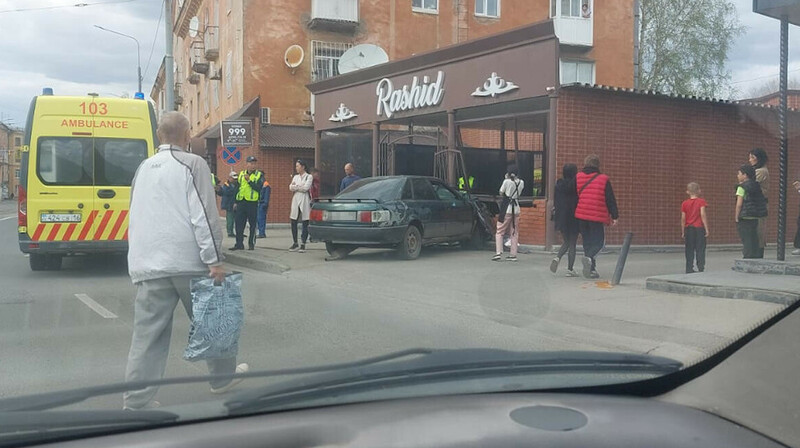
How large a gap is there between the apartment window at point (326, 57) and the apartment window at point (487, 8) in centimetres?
556

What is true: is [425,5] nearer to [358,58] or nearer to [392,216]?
[358,58]

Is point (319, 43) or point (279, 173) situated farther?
point (319, 43)

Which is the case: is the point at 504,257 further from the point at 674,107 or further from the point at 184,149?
the point at 184,149

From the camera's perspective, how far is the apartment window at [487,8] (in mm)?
27312

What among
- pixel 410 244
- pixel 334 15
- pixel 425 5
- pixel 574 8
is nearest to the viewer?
pixel 410 244

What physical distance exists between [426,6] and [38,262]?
18.5m

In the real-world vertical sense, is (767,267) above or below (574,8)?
below

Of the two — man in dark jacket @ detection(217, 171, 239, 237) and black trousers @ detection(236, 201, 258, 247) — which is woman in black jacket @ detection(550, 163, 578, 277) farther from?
man in dark jacket @ detection(217, 171, 239, 237)

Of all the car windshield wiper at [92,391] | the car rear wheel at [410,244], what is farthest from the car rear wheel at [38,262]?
the car windshield wiper at [92,391]

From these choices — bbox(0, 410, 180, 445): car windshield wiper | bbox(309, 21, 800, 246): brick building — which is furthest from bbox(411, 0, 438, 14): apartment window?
bbox(0, 410, 180, 445): car windshield wiper

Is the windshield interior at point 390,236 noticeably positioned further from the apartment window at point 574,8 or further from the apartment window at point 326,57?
the apartment window at point 574,8

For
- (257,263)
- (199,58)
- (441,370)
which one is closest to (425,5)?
(199,58)

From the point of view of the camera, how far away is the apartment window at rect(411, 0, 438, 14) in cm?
2620

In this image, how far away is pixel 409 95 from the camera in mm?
17812
